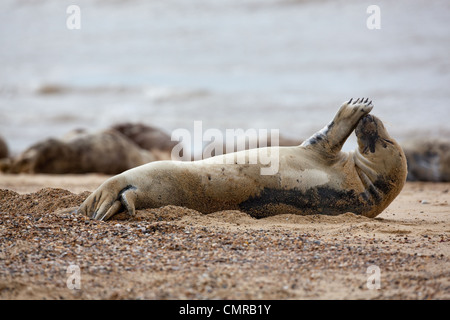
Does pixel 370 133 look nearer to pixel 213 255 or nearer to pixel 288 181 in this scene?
pixel 288 181

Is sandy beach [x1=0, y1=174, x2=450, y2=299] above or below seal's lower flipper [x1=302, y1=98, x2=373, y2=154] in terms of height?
below

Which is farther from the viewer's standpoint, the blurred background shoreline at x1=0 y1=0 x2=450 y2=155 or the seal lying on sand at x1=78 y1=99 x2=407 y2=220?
the blurred background shoreline at x1=0 y1=0 x2=450 y2=155

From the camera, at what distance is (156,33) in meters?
Answer: 27.0

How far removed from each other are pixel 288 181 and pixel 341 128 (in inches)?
29.0

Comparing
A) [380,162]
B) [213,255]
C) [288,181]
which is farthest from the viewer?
[380,162]

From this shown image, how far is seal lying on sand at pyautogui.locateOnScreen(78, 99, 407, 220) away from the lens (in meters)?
4.96

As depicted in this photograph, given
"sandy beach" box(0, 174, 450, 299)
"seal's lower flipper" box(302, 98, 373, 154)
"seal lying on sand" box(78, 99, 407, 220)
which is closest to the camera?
"sandy beach" box(0, 174, 450, 299)

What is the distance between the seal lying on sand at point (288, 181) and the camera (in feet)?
16.3

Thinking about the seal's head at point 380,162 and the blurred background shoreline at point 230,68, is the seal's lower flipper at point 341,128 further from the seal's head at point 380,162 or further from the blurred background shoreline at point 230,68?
the blurred background shoreline at point 230,68

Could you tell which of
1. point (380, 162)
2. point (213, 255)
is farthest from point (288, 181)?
point (213, 255)

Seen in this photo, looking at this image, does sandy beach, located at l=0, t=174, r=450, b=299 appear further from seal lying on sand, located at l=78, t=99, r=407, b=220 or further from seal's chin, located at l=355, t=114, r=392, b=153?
seal's chin, located at l=355, t=114, r=392, b=153

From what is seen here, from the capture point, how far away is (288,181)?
16.9 feet

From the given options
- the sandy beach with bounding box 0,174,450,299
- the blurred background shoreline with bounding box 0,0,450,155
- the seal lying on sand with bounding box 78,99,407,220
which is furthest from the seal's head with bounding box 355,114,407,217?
the blurred background shoreline with bounding box 0,0,450,155

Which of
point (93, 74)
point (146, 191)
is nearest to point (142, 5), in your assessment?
point (93, 74)
